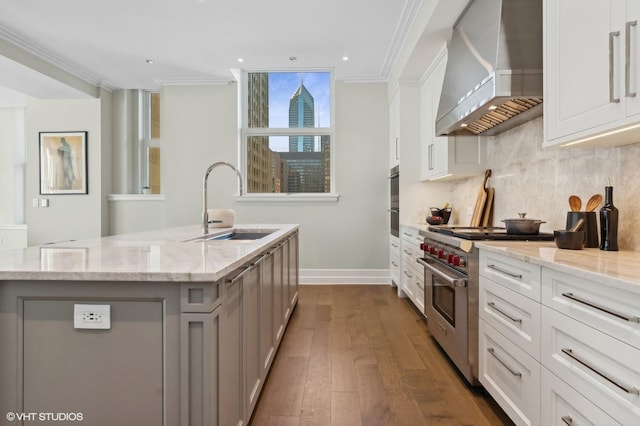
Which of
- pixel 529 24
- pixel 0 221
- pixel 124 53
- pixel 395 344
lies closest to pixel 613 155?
pixel 529 24

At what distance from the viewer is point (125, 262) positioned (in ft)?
4.51

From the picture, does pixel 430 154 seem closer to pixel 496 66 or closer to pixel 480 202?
pixel 480 202

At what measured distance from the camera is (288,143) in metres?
5.48

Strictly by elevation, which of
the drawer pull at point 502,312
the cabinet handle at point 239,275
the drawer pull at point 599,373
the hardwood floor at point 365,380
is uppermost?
the cabinet handle at point 239,275

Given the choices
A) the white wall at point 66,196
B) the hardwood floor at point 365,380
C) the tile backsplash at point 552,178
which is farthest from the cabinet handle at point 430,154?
the white wall at point 66,196

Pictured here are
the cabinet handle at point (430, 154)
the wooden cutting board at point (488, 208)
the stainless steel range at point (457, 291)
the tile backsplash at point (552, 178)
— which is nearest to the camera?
the tile backsplash at point (552, 178)

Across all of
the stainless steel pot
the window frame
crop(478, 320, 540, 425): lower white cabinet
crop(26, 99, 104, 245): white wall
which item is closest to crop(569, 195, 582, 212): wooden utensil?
the stainless steel pot

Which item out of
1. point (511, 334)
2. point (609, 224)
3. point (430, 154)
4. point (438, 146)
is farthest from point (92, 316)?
point (430, 154)

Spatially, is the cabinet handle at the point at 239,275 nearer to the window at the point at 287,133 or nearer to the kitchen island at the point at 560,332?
the kitchen island at the point at 560,332

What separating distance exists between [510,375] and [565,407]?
1.28 ft

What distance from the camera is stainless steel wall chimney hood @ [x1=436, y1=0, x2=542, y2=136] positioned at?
7.02 feet

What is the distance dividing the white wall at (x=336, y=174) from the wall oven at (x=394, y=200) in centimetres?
25

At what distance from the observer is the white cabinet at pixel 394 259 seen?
4449 millimetres

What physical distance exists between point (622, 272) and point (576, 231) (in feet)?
2.19
